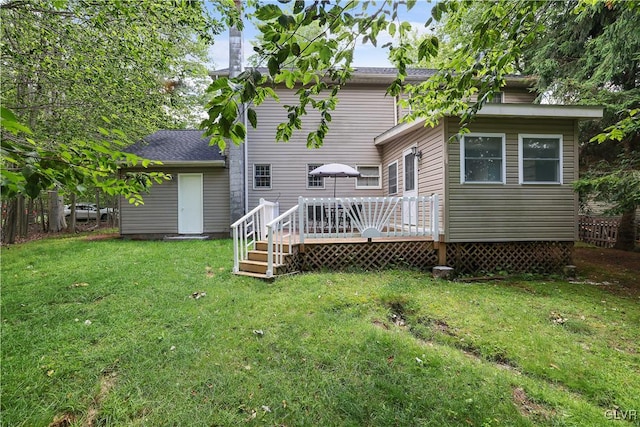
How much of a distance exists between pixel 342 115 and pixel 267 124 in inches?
A: 101

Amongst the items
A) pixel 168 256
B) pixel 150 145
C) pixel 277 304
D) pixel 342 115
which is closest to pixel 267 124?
pixel 342 115

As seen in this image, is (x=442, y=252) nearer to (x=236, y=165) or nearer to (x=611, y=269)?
(x=611, y=269)

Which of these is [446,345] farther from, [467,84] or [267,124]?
[267,124]

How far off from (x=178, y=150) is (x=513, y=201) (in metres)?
10.3

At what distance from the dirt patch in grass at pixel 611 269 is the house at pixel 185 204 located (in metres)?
9.88

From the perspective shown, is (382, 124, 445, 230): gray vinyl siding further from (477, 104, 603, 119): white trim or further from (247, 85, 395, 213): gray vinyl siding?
(247, 85, 395, 213): gray vinyl siding

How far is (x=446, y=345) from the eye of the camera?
331cm

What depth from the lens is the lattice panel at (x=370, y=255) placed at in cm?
605

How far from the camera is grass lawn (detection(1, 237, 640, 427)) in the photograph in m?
2.35

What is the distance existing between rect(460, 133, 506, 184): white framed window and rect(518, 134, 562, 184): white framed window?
39 cm

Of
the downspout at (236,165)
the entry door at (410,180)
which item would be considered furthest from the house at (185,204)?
the entry door at (410,180)

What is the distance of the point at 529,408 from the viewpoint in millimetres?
2404

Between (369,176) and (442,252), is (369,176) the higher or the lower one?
the higher one

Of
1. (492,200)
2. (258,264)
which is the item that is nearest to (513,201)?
(492,200)
